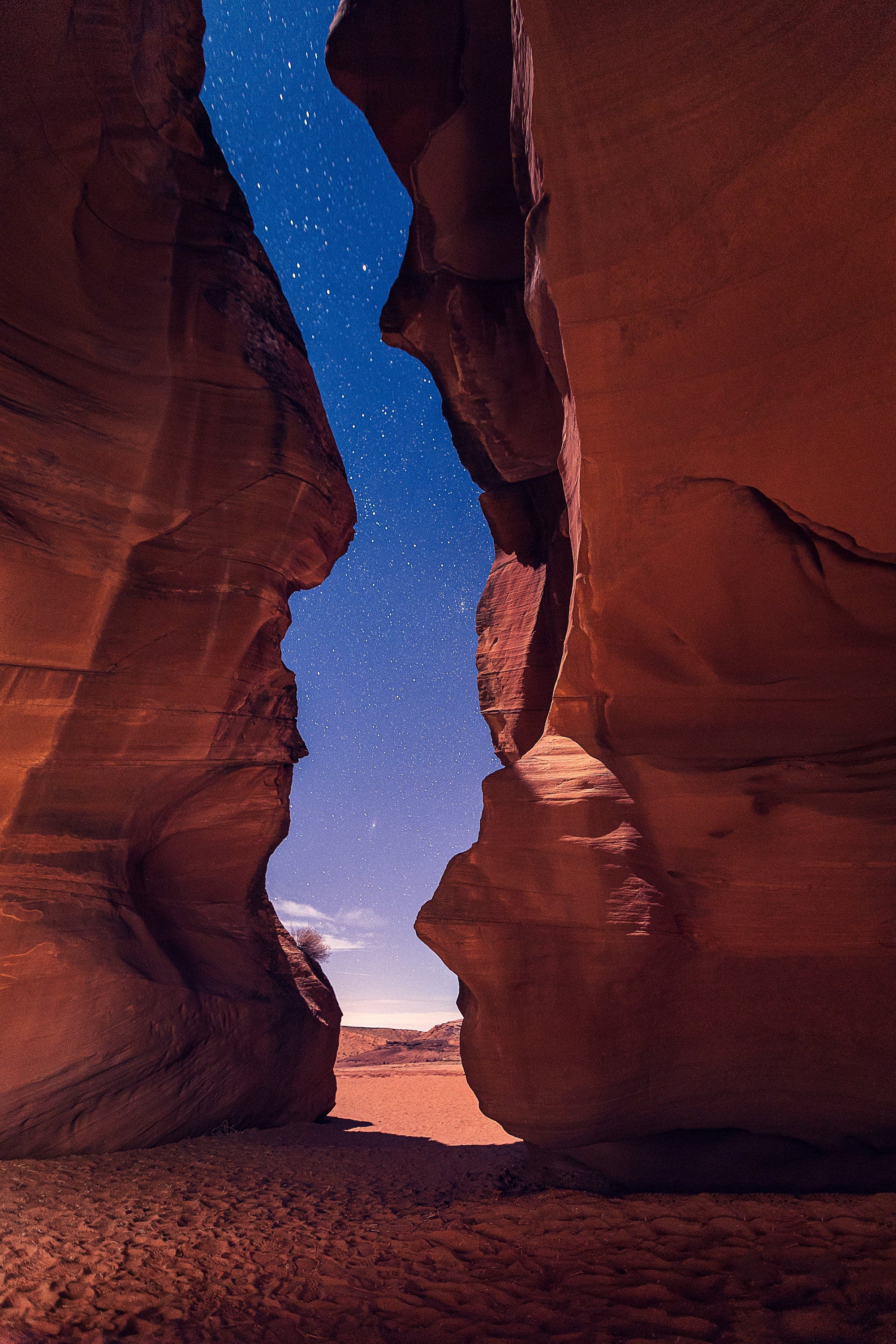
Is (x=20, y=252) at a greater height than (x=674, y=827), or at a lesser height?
greater

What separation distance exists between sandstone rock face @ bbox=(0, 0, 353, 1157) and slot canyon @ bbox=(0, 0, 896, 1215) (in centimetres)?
5

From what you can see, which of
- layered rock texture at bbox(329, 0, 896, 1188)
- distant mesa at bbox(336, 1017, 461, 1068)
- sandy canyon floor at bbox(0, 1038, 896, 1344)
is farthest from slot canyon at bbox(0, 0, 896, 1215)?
distant mesa at bbox(336, 1017, 461, 1068)

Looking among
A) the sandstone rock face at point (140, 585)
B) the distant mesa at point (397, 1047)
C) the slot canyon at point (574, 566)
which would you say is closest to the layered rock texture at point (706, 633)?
the slot canyon at point (574, 566)

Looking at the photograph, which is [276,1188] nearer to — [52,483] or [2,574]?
[2,574]

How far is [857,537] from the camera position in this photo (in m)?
5.29

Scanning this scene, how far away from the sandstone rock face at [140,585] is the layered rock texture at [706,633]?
4.20 metres

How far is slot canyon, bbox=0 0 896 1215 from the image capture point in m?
4.55

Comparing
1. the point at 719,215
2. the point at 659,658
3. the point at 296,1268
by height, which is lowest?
the point at 296,1268

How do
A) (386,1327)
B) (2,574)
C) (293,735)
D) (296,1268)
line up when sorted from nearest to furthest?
(386,1327), (296,1268), (2,574), (293,735)

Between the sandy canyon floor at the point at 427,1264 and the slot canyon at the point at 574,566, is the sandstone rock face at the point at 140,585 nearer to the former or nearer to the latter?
the slot canyon at the point at 574,566

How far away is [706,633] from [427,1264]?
15.2 ft

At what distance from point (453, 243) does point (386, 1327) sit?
34.8 ft

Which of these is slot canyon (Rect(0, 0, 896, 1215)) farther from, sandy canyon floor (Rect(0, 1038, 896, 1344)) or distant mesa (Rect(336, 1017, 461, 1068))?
distant mesa (Rect(336, 1017, 461, 1068))

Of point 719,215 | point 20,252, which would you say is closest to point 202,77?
point 20,252
